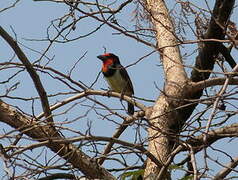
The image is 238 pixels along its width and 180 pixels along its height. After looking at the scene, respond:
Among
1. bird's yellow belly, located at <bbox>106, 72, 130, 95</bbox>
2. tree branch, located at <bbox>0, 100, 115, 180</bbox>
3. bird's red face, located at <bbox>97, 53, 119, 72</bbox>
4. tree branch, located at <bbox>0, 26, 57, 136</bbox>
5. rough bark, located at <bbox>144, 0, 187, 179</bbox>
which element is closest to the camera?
tree branch, located at <bbox>0, 26, 57, 136</bbox>

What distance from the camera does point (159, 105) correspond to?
16.1ft

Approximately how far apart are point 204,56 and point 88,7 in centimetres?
140

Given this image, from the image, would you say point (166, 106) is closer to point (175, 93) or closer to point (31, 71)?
point (175, 93)

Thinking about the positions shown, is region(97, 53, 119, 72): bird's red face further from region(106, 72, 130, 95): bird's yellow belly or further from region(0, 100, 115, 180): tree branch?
region(0, 100, 115, 180): tree branch

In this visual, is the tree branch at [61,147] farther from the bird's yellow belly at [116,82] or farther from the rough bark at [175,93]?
the bird's yellow belly at [116,82]

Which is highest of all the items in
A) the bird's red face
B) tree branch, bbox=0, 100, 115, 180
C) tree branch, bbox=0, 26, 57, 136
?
the bird's red face

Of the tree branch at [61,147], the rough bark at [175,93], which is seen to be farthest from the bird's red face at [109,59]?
the tree branch at [61,147]

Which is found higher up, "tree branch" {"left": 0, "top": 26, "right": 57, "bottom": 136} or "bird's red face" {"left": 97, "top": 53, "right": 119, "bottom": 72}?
"bird's red face" {"left": 97, "top": 53, "right": 119, "bottom": 72}

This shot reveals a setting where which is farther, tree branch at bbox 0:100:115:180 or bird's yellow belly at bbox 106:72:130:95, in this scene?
bird's yellow belly at bbox 106:72:130:95

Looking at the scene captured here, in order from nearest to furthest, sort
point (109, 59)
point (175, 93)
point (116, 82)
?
point (175, 93) < point (116, 82) < point (109, 59)

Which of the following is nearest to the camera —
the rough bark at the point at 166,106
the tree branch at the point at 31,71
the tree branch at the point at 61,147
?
the tree branch at the point at 31,71

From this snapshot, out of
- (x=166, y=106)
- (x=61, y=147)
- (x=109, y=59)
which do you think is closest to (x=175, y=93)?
(x=166, y=106)

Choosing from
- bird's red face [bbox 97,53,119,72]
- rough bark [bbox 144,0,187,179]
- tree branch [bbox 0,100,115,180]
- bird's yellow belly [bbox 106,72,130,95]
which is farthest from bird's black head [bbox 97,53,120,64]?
tree branch [bbox 0,100,115,180]

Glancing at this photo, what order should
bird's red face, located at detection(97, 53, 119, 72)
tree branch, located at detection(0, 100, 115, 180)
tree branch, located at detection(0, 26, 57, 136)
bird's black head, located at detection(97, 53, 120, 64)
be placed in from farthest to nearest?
bird's black head, located at detection(97, 53, 120, 64), bird's red face, located at detection(97, 53, 119, 72), tree branch, located at detection(0, 100, 115, 180), tree branch, located at detection(0, 26, 57, 136)
